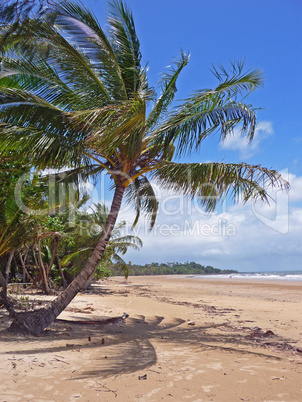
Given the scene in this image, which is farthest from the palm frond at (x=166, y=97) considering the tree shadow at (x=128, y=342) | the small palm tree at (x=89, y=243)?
the small palm tree at (x=89, y=243)

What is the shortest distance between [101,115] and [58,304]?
13.0 feet

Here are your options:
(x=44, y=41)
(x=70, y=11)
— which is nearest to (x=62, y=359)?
(x=44, y=41)

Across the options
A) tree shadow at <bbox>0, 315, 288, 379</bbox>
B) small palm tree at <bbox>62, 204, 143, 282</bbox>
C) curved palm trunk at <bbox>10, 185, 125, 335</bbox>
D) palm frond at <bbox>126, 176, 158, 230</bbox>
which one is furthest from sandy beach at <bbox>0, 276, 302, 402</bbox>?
small palm tree at <bbox>62, 204, 143, 282</bbox>

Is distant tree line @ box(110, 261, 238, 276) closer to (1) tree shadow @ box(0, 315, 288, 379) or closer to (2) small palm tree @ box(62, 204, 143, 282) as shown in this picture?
(2) small palm tree @ box(62, 204, 143, 282)

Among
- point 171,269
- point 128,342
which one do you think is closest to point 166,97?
point 128,342

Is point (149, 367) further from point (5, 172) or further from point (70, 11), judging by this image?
point (70, 11)

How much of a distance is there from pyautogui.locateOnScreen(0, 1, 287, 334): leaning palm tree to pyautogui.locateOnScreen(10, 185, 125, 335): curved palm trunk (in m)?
0.02

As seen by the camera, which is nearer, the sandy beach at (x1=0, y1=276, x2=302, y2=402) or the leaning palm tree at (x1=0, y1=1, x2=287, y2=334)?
the sandy beach at (x1=0, y1=276, x2=302, y2=402)

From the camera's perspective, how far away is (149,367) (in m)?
4.80

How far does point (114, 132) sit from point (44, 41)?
2.26 meters

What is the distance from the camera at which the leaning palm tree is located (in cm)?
663

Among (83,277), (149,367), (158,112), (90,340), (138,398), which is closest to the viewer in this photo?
(138,398)

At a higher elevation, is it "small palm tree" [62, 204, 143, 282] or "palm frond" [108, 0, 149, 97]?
"palm frond" [108, 0, 149, 97]

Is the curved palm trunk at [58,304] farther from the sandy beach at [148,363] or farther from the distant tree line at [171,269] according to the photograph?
the distant tree line at [171,269]
